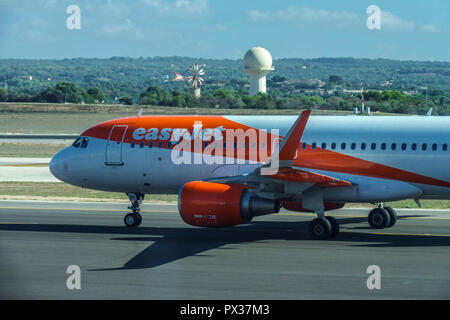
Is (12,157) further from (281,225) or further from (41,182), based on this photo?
(281,225)

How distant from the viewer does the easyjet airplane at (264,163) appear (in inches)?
885

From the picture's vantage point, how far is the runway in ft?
54.0

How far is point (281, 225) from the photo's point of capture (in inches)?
1060

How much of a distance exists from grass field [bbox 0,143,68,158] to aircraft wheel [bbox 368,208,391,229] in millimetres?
37064

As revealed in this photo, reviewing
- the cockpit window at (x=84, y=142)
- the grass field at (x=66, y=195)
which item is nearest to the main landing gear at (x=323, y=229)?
the cockpit window at (x=84, y=142)

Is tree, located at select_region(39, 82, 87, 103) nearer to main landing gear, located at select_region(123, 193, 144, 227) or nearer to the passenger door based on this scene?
the passenger door

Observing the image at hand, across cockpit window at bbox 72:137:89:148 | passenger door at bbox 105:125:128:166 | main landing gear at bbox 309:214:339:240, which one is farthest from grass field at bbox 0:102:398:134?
main landing gear at bbox 309:214:339:240

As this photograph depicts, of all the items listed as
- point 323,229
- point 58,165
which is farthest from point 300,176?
point 58,165

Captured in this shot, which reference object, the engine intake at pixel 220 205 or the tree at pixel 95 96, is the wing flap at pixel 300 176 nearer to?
the engine intake at pixel 220 205

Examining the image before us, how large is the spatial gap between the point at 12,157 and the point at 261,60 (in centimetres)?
8410

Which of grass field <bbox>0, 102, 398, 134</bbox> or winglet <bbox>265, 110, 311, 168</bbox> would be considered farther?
grass field <bbox>0, 102, 398, 134</bbox>
